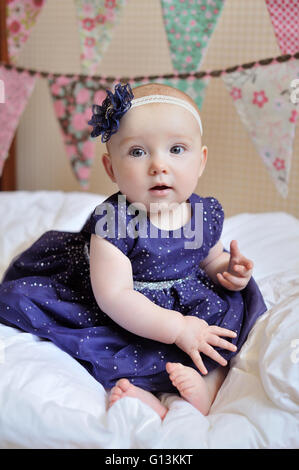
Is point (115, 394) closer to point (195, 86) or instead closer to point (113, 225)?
point (113, 225)

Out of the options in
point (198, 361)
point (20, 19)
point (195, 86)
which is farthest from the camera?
point (20, 19)

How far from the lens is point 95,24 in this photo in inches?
64.8

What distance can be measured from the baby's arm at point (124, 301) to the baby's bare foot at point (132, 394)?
10 cm

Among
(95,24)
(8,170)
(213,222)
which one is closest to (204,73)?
(95,24)

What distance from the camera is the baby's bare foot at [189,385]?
889mm

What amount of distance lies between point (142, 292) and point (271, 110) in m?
0.74

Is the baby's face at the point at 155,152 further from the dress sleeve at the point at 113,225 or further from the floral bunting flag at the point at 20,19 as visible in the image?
the floral bunting flag at the point at 20,19

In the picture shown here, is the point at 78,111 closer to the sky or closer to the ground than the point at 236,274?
closer to the sky

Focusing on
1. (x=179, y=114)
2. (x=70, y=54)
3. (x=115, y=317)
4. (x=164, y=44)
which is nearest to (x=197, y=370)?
(x=115, y=317)

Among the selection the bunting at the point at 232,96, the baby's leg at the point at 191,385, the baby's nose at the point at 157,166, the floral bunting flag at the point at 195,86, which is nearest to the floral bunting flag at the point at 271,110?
the bunting at the point at 232,96

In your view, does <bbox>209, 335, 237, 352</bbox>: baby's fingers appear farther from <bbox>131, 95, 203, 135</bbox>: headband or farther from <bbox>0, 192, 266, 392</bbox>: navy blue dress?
<bbox>131, 95, 203, 135</bbox>: headband

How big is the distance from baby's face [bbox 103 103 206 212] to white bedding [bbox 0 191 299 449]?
0.31 meters

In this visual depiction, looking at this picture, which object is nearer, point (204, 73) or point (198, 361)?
point (198, 361)

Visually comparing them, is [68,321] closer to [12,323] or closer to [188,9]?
[12,323]
